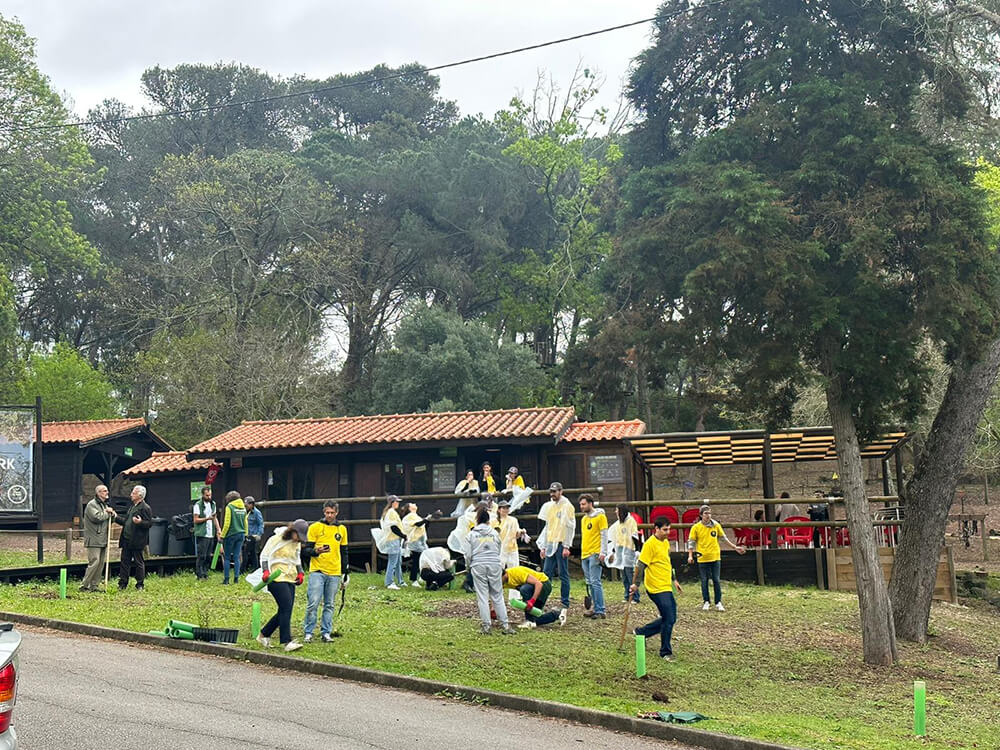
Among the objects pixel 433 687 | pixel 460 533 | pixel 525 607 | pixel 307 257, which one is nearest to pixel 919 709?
pixel 433 687

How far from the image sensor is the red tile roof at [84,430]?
108ft

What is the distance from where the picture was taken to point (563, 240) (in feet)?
160

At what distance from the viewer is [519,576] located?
15703 millimetres

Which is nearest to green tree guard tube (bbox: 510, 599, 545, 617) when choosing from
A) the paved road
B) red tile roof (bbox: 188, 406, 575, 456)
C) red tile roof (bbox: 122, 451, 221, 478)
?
the paved road

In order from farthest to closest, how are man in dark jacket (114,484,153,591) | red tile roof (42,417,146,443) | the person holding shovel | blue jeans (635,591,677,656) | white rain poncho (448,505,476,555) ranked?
1. red tile roof (42,417,146,443)
2. man in dark jacket (114,484,153,591)
3. white rain poncho (448,505,476,555)
4. blue jeans (635,591,677,656)
5. the person holding shovel

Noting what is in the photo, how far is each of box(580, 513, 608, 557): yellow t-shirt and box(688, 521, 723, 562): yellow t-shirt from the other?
82.0 inches

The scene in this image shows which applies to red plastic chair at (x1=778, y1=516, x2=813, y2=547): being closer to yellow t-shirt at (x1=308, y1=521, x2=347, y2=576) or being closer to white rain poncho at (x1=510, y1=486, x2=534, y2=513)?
white rain poncho at (x1=510, y1=486, x2=534, y2=513)

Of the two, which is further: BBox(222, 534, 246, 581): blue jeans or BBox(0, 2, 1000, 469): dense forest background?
BBox(0, 2, 1000, 469): dense forest background

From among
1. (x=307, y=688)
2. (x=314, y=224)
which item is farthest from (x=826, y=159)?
(x=314, y=224)

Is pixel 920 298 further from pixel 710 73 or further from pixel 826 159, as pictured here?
pixel 710 73

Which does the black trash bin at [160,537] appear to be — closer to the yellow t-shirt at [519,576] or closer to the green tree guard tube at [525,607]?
the yellow t-shirt at [519,576]

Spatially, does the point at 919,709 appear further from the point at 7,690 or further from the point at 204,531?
the point at 204,531

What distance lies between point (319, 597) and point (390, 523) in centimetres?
462

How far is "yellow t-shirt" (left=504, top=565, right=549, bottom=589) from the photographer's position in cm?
1568
